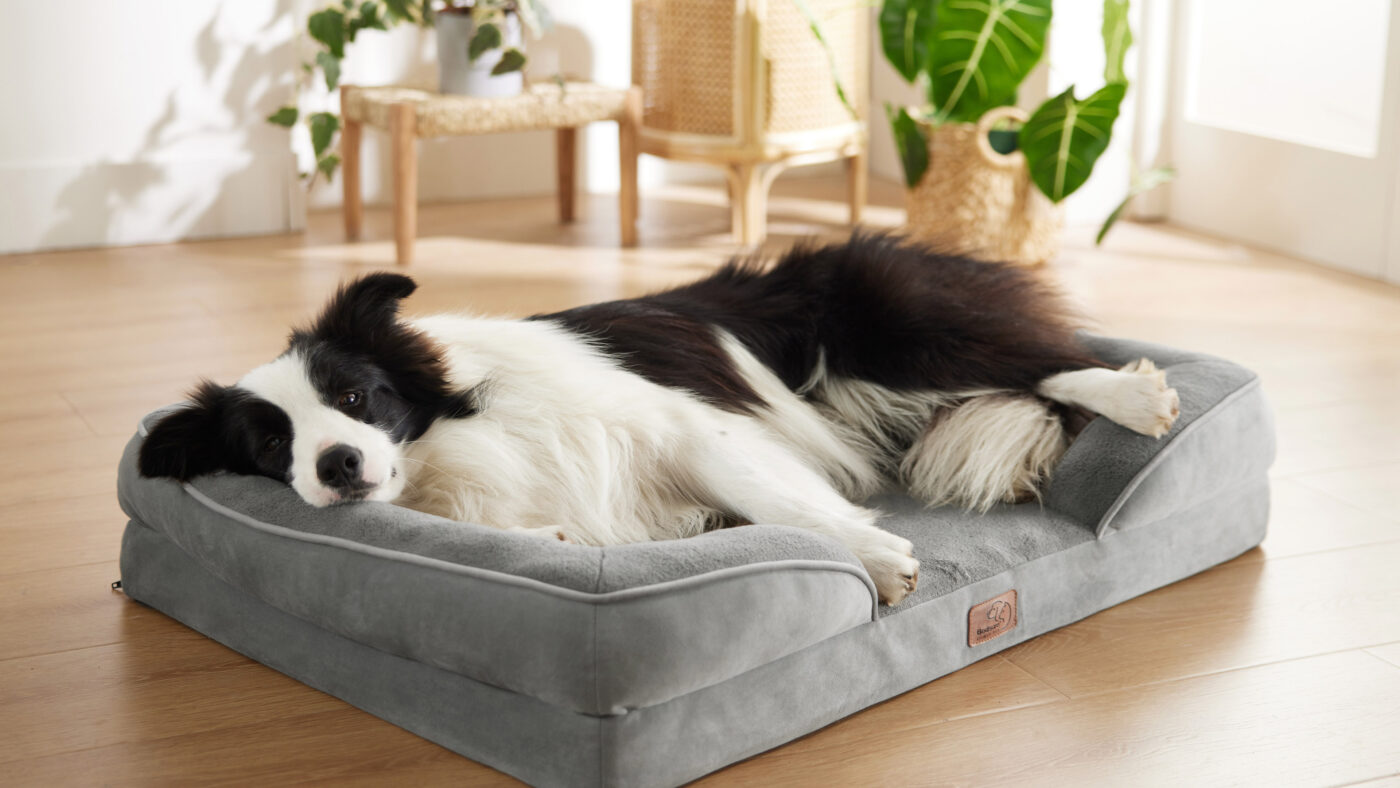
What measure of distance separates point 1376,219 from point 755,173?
1916mm

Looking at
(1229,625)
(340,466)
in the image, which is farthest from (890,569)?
(340,466)

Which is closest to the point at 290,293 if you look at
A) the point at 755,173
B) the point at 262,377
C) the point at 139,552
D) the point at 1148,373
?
the point at 755,173

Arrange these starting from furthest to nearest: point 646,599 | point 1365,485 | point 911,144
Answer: point 911,144
point 1365,485
point 646,599

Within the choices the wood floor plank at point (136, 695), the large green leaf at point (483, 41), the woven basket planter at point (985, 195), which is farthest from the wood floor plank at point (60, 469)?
the woven basket planter at point (985, 195)

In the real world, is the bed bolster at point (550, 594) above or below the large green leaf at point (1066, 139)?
below

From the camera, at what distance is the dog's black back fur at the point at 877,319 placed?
2201 mm

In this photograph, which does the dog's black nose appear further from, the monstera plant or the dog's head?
the monstera plant

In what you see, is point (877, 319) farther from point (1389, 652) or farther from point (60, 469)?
point (60, 469)

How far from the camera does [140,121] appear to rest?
4.50 m

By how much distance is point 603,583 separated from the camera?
1.54 metres

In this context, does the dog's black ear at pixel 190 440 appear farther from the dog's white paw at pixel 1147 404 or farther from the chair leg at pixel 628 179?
the chair leg at pixel 628 179

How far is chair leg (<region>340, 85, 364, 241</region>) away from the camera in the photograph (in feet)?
15.0

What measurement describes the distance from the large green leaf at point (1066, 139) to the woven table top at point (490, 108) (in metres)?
1.39

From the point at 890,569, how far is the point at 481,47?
293 centimetres
